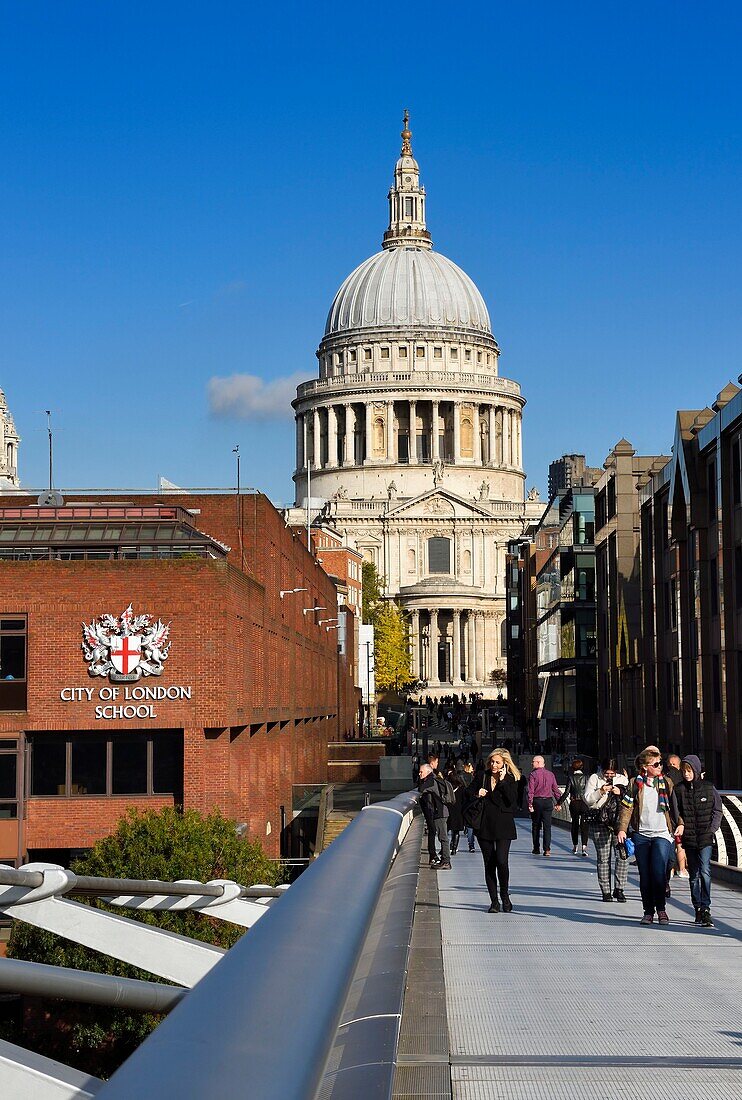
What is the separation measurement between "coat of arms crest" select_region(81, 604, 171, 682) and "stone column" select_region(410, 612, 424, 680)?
146 metres

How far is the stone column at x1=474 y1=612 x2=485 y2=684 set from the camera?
616 feet

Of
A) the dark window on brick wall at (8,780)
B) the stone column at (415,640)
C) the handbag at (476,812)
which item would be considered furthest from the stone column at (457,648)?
the handbag at (476,812)

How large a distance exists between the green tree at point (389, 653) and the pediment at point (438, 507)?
133 feet

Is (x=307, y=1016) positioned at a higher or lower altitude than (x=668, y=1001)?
higher

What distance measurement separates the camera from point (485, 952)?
13.1m

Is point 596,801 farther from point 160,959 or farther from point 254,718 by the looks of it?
point 254,718

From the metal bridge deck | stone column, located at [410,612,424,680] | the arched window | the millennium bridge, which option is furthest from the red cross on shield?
the arched window

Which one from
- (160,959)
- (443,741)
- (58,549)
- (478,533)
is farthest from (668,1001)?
(478,533)

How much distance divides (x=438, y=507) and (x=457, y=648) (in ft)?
60.3

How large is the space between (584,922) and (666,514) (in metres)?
39.7

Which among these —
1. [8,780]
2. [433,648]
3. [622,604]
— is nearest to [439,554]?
[433,648]

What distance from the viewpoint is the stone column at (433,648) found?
18512 cm

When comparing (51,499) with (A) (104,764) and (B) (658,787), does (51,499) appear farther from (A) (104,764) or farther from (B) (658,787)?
(B) (658,787)

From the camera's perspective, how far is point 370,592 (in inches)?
6329
